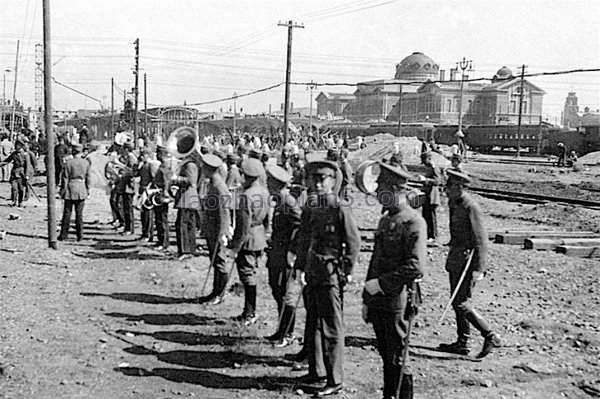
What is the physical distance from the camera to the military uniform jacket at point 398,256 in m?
5.20

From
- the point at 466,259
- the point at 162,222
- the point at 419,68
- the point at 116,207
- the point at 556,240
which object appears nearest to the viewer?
the point at 466,259

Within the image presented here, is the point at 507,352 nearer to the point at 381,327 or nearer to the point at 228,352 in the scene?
the point at 381,327

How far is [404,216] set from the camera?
5.28m

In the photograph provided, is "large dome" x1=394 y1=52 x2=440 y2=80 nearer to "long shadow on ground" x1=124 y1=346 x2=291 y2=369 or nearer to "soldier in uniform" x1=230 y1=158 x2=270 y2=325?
"soldier in uniform" x1=230 y1=158 x2=270 y2=325

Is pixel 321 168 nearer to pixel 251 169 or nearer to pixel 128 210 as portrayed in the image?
pixel 251 169

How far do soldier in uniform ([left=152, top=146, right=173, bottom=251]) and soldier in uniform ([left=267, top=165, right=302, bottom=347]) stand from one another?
5.27m

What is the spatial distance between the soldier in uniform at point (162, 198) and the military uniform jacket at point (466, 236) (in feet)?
21.6

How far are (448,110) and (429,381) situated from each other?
9778 cm

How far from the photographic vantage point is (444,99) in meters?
99.1

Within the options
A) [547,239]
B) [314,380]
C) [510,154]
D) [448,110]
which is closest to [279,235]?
[314,380]

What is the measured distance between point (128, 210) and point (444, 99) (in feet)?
296

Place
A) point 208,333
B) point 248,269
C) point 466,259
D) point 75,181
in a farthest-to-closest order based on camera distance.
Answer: point 75,181 < point 248,269 < point 208,333 < point 466,259

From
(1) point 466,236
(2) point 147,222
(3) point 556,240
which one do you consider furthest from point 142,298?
(3) point 556,240

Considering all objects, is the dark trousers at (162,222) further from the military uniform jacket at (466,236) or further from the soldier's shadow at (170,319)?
the military uniform jacket at (466,236)
